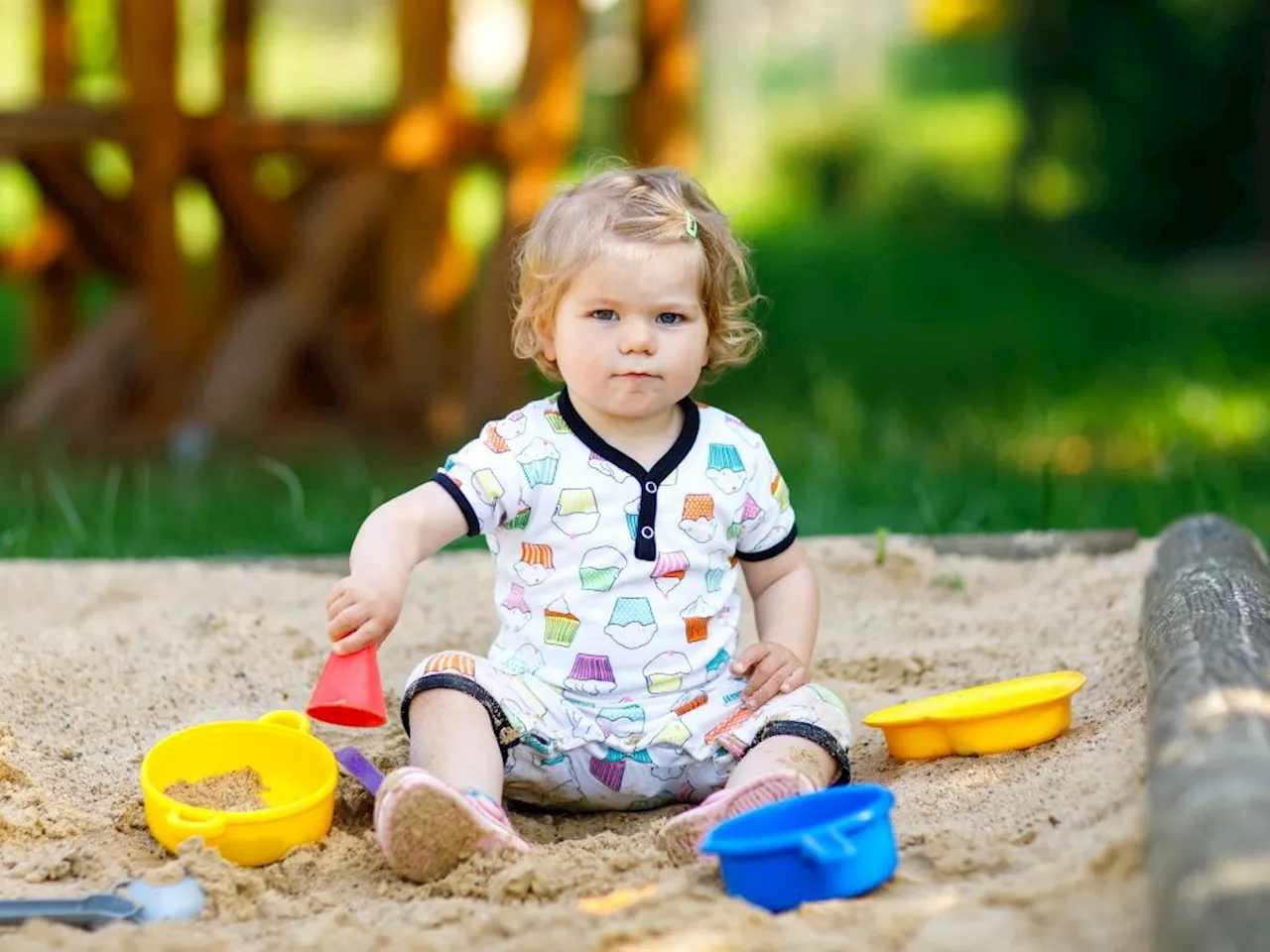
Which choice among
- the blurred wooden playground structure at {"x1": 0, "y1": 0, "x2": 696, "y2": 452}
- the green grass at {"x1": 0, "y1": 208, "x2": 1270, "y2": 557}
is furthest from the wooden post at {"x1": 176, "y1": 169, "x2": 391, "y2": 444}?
the green grass at {"x1": 0, "y1": 208, "x2": 1270, "y2": 557}

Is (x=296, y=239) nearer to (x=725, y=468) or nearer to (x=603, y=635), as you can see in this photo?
(x=725, y=468)

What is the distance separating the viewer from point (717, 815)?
1963mm

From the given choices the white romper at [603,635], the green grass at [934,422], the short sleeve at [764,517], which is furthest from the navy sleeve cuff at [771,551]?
the green grass at [934,422]

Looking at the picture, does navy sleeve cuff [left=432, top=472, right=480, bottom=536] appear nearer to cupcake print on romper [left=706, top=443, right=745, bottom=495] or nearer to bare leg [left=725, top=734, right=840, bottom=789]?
cupcake print on romper [left=706, top=443, right=745, bottom=495]

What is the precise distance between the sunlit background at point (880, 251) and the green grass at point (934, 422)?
2cm

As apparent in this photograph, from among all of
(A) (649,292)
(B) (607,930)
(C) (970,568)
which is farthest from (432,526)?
(C) (970,568)

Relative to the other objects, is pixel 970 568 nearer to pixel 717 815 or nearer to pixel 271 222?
pixel 717 815

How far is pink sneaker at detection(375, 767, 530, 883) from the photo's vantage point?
1.91 meters

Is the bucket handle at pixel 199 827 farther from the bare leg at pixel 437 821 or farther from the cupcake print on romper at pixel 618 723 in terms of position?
the cupcake print on romper at pixel 618 723

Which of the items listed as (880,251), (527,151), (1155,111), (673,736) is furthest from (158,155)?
(1155,111)

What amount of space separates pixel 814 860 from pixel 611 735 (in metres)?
0.54

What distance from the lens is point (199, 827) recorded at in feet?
6.43

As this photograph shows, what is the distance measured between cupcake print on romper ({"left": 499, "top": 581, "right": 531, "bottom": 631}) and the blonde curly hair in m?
0.31

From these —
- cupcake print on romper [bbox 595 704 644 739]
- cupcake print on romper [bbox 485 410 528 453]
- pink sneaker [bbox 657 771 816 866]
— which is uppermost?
cupcake print on romper [bbox 485 410 528 453]
